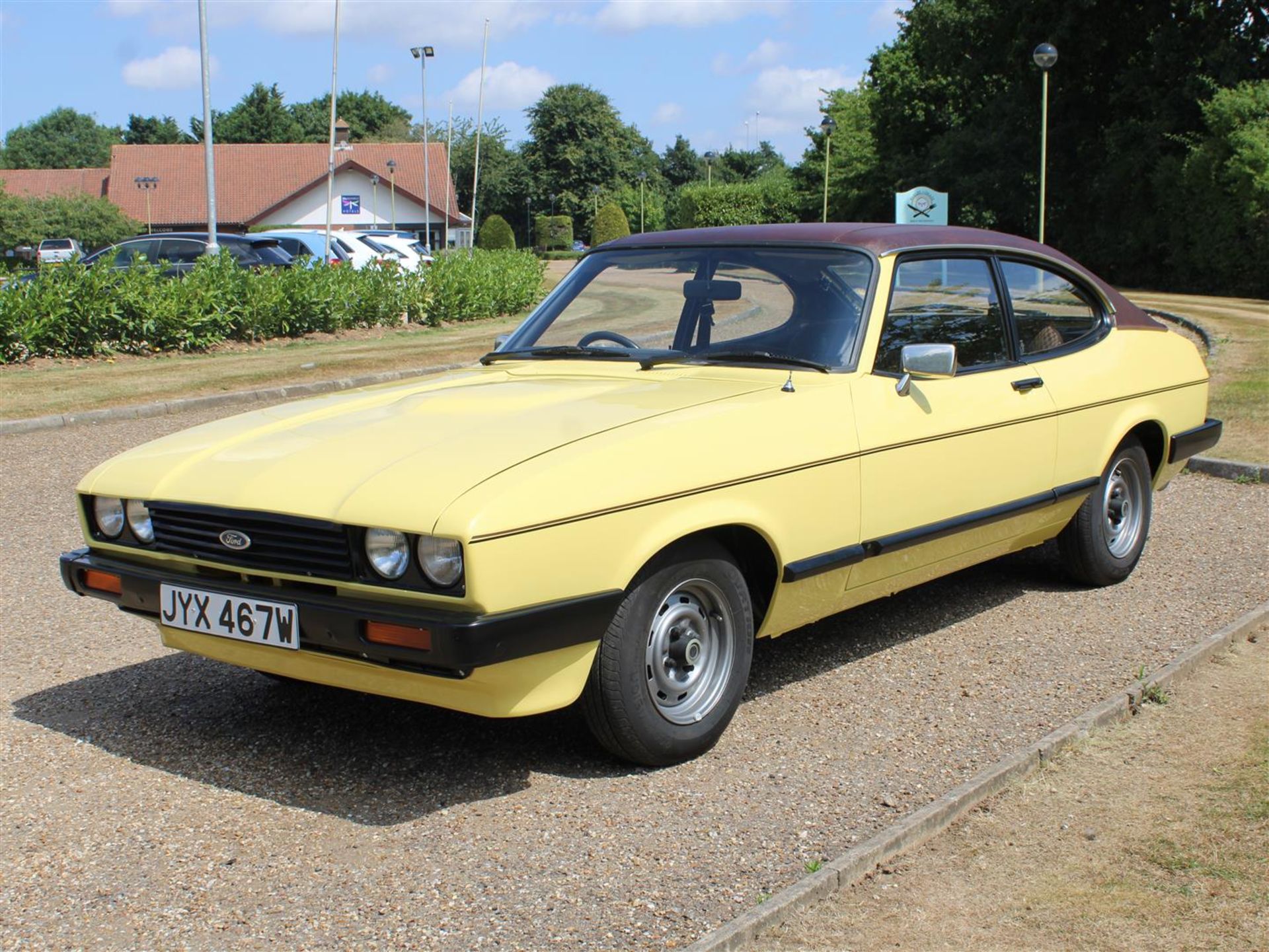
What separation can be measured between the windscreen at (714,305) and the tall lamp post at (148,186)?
64.5 meters

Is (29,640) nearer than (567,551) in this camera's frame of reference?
No

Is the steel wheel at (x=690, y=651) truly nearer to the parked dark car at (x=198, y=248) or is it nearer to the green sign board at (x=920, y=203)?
the parked dark car at (x=198, y=248)

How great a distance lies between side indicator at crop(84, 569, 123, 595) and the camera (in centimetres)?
413

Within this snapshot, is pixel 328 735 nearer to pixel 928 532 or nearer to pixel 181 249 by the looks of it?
pixel 928 532

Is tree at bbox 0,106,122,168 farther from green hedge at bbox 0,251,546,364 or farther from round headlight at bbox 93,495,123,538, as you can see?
round headlight at bbox 93,495,123,538

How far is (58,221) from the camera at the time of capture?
61.6 m

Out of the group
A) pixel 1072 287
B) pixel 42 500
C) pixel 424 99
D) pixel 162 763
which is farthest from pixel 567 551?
pixel 424 99

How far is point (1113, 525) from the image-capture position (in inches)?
248

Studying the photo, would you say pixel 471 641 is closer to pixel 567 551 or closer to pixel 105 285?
pixel 567 551

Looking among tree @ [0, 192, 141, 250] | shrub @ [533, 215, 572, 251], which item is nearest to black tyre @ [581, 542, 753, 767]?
tree @ [0, 192, 141, 250]

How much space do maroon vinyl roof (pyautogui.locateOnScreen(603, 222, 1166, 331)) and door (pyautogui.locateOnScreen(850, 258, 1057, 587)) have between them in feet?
0.30

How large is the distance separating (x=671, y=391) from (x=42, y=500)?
217 inches

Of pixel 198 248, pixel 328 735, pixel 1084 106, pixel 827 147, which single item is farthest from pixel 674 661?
pixel 827 147

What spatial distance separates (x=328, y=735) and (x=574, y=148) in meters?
93.2
